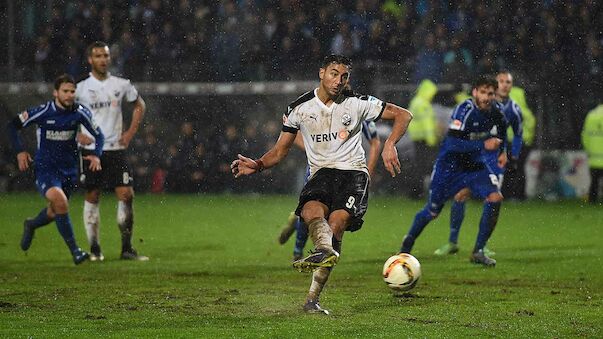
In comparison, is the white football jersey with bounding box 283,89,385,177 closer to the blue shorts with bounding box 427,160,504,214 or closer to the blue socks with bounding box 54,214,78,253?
the blue shorts with bounding box 427,160,504,214

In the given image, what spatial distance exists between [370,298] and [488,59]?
12.8 m

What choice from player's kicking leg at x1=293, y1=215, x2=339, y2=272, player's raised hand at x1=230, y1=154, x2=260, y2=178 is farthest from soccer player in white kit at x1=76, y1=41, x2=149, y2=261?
player's kicking leg at x1=293, y1=215, x2=339, y2=272

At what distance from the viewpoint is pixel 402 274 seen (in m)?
9.01

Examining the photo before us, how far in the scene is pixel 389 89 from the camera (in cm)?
2153

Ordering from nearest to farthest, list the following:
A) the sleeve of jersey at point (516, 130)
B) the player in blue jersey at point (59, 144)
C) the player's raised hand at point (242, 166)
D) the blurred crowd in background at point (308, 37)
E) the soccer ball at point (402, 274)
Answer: the player's raised hand at point (242, 166) < the soccer ball at point (402, 274) < the player in blue jersey at point (59, 144) < the sleeve of jersey at point (516, 130) < the blurred crowd in background at point (308, 37)

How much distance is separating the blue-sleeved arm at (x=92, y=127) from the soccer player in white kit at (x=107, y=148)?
0.30 metres

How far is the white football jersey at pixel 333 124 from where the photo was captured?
8734 millimetres

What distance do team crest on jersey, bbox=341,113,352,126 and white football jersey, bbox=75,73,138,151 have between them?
4888 mm

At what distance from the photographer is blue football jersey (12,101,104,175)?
12234mm

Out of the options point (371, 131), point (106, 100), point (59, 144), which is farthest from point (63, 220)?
point (371, 131)

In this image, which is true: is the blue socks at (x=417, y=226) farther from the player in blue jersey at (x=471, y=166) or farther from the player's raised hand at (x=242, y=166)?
the player's raised hand at (x=242, y=166)

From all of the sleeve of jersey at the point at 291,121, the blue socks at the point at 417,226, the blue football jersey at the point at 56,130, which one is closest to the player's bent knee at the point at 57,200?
the blue football jersey at the point at 56,130

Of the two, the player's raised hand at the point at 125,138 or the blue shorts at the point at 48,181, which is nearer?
the blue shorts at the point at 48,181

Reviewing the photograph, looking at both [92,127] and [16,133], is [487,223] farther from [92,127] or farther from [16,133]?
[16,133]
